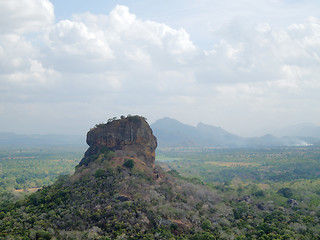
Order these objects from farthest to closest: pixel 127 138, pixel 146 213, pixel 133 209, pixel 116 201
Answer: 1. pixel 127 138
2. pixel 116 201
3. pixel 133 209
4. pixel 146 213

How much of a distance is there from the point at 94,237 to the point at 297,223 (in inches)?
1058

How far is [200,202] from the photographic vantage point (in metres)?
47.7

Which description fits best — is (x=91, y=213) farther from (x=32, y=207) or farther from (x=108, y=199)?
(x=32, y=207)

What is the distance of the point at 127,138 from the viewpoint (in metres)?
56.1

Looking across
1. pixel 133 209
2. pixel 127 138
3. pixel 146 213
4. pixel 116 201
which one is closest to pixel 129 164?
pixel 127 138

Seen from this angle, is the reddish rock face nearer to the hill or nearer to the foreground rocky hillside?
the hill

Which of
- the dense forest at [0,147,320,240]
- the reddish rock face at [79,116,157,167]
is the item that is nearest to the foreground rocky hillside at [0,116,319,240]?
the dense forest at [0,147,320,240]

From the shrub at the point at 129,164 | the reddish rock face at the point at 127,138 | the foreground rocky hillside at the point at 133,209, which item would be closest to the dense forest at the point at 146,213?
the foreground rocky hillside at the point at 133,209

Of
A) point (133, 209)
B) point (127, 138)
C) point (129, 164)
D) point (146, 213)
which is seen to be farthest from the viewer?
point (127, 138)

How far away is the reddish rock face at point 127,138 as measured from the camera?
55.3 m

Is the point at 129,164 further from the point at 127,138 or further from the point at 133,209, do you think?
the point at 133,209

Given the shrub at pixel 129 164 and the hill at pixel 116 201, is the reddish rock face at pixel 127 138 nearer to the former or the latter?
the hill at pixel 116 201

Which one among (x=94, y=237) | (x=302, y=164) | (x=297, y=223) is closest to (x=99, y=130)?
(x=94, y=237)

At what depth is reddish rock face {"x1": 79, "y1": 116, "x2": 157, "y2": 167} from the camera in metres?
55.3
